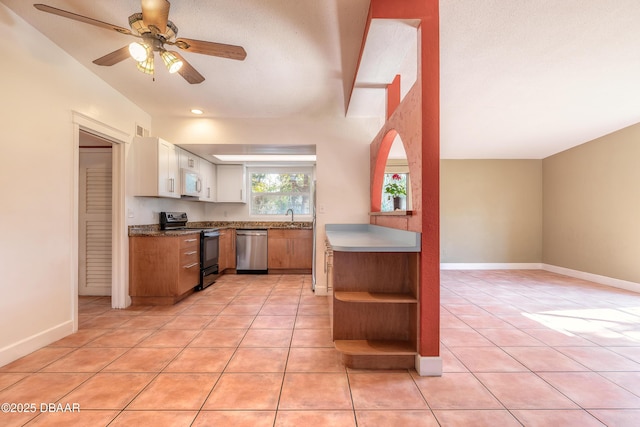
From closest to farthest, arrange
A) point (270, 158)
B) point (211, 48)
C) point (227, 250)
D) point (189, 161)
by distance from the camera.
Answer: point (211, 48), point (189, 161), point (227, 250), point (270, 158)

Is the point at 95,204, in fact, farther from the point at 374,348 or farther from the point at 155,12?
the point at 374,348

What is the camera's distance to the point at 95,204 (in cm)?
341

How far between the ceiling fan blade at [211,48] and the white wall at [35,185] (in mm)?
1273

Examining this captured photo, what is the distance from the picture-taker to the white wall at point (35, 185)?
1907 mm

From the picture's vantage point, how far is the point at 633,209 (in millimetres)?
3760

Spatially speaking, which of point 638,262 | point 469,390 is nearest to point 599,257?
point 638,262

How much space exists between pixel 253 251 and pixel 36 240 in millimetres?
2988

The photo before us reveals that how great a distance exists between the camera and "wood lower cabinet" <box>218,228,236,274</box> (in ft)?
15.2

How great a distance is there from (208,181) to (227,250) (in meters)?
1.29

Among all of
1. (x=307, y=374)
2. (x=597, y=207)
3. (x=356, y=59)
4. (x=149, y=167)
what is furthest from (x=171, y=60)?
(x=597, y=207)

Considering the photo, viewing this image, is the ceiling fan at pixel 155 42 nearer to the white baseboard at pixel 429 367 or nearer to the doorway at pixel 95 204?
the doorway at pixel 95 204

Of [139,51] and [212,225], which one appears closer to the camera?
[139,51]

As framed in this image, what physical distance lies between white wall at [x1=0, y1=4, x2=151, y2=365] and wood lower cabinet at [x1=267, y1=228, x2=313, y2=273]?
2780mm

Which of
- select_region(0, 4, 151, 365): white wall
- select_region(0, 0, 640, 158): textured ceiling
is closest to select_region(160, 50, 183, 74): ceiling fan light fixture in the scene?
select_region(0, 0, 640, 158): textured ceiling
